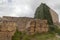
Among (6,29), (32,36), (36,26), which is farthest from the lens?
(36,26)

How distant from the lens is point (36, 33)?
14516mm

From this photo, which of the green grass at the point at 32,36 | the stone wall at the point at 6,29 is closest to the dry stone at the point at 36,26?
the green grass at the point at 32,36

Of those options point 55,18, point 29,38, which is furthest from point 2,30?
point 55,18

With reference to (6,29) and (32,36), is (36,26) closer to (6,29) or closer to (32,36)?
(32,36)

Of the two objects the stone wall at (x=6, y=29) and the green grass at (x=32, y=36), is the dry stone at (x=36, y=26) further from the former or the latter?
the stone wall at (x=6, y=29)

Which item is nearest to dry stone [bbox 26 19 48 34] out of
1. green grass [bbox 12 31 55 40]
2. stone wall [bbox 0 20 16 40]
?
green grass [bbox 12 31 55 40]

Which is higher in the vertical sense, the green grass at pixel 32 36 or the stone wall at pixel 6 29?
the stone wall at pixel 6 29

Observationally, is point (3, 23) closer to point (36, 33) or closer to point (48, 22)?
point (36, 33)

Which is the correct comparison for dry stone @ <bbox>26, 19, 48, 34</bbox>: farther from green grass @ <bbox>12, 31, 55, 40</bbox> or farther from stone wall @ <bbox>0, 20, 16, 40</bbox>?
stone wall @ <bbox>0, 20, 16, 40</bbox>

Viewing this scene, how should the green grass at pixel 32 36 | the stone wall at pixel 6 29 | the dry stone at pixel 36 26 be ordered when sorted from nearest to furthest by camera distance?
1. the stone wall at pixel 6 29
2. the green grass at pixel 32 36
3. the dry stone at pixel 36 26

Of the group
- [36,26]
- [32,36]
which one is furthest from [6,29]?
[36,26]

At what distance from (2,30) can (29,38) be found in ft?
7.05

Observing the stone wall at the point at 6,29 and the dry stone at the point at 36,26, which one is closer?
the stone wall at the point at 6,29

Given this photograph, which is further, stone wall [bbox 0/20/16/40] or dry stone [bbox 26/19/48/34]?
dry stone [bbox 26/19/48/34]
